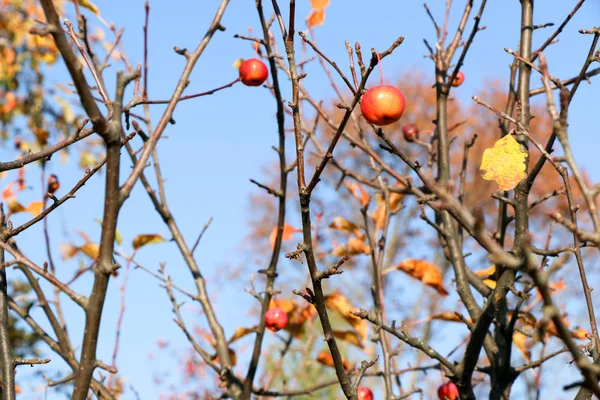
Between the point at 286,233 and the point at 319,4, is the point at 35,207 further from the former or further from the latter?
the point at 319,4

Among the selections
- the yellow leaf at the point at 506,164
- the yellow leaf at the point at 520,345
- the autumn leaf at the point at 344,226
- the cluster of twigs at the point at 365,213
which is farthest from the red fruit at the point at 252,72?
the yellow leaf at the point at 520,345

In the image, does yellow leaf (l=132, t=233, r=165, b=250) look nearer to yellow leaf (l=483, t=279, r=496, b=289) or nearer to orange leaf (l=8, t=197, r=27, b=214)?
orange leaf (l=8, t=197, r=27, b=214)

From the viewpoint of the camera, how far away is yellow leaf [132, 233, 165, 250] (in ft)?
7.22

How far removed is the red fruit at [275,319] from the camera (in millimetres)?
2027

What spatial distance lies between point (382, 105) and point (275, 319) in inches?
37.1

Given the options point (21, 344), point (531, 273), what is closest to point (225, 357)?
point (531, 273)

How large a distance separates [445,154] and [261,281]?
884cm

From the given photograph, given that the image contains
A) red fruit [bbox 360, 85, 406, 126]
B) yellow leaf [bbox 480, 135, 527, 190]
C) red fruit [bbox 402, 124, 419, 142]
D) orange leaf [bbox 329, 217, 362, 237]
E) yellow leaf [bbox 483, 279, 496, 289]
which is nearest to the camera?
yellow leaf [bbox 480, 135, 527, 190]

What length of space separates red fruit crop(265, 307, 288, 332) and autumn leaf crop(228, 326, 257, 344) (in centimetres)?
5

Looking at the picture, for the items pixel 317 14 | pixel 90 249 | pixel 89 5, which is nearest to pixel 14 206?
pixel 90 249

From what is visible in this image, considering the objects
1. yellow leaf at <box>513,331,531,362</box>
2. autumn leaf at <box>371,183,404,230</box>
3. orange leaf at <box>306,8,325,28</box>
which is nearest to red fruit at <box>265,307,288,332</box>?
autumn leaf at <box>371,183,404,230</box>

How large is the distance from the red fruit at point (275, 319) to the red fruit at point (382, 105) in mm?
891

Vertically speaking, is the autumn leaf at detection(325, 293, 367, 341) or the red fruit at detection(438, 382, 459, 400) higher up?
the autumn leaf at detection(325, 293, 367, 341)

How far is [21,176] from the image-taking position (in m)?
2.45
